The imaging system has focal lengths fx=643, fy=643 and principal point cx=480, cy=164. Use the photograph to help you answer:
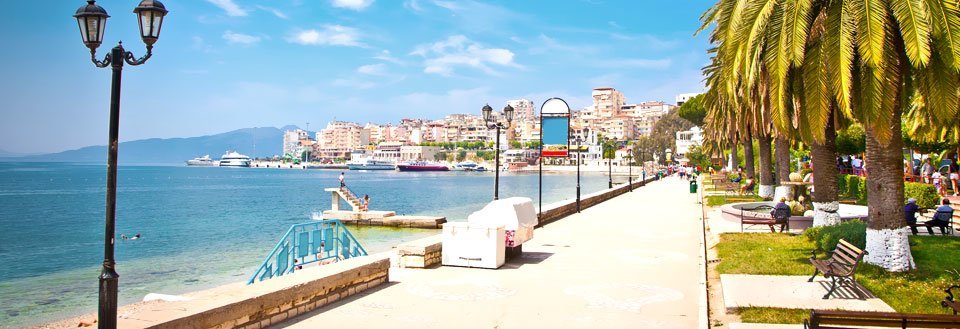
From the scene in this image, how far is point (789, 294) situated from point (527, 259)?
211 inches

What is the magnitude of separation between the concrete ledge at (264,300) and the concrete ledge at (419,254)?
1.40m

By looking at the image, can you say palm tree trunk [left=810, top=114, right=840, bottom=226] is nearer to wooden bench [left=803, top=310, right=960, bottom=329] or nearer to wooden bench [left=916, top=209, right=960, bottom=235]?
wooden bench [left=916, top=209, right=960, bottom=235]

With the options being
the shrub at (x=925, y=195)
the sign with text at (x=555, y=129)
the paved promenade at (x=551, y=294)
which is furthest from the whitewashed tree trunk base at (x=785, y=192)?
the paved promenade at (x=551, y=294)

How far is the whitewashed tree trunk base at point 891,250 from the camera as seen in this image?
9883mm

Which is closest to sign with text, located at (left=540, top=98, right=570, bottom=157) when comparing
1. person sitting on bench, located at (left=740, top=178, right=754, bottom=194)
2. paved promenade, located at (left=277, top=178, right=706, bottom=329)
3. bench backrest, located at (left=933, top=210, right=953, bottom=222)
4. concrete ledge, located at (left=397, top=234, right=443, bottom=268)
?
paved promenade, located at (left=277, top=178, right=706, bottom=329)

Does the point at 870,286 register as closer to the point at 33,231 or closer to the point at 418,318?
the point at 418,318

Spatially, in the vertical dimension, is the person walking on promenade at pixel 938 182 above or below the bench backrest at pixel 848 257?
above

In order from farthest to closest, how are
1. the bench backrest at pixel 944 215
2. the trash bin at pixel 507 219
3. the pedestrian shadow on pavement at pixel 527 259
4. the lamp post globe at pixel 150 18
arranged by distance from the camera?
the bench backrest at pixel 944 215 → the trash bin at pixel 507 219 → the pedestrian shadow on pavement at pixel 527 259 → the lamp post globe at pixel 150 18

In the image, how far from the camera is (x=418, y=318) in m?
7.91

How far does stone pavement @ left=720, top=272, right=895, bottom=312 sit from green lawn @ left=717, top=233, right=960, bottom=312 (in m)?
0.35

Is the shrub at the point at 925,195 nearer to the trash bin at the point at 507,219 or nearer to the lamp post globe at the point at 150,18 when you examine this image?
the trash bin at the point at 507,219

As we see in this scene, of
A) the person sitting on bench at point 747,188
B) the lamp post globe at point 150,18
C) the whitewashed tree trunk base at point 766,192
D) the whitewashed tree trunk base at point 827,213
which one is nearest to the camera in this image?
the lamp post globe at point 150,18

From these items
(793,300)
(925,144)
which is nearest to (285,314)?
(793,300)

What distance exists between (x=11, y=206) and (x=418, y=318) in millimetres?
66131
